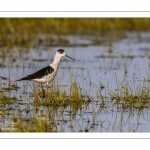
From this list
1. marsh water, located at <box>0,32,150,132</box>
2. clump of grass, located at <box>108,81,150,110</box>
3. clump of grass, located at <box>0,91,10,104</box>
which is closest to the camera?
marsh water, located at <box>0,32,150,132</box>

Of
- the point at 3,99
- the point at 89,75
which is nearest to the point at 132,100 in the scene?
the point at 3,99

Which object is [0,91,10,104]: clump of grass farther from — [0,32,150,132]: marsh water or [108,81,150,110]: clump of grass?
[108,81,150,110]: clump of grass

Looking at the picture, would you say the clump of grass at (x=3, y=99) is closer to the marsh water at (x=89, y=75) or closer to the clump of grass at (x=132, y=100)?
the marsh water at (x=89, y=75)

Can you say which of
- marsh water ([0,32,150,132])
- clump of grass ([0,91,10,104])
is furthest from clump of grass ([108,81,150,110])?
clump of grass ([0,91,10,104])

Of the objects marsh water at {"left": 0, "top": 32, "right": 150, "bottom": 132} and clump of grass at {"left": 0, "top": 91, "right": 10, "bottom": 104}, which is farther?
clump of grass at {"left": 0, "top": 91, "right": 10, "bottom": 104}

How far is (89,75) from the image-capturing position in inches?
470

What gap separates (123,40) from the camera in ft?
63.9

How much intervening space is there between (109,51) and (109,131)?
939 cm

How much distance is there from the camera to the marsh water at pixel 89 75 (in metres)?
7.79

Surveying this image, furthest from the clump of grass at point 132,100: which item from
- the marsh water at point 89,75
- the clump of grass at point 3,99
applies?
the clump of grass at point 3,99

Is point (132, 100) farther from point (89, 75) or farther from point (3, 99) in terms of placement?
point (89, 75)

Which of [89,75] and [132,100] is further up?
[89,75]

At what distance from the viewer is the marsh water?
779 cm
